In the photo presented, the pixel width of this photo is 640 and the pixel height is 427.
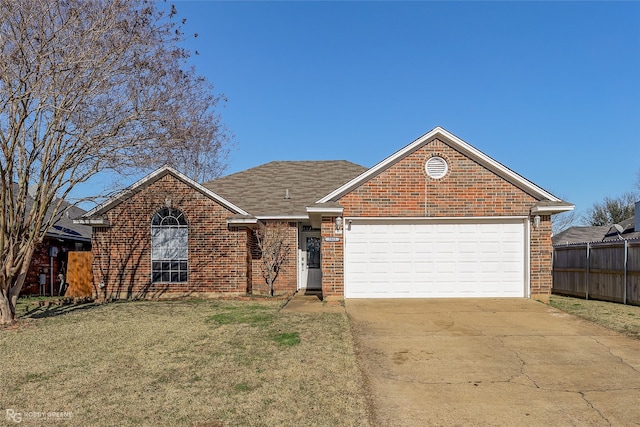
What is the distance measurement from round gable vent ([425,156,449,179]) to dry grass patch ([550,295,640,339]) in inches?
177

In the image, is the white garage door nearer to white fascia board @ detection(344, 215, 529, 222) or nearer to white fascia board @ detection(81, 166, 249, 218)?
white fascia board @ detection(344, 215, 529, 222)

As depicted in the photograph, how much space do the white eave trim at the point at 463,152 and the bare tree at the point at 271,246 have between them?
3028mm

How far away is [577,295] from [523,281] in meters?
4.77

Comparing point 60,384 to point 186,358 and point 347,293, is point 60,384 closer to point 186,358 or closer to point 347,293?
point 186,358

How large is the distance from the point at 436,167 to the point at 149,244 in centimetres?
942

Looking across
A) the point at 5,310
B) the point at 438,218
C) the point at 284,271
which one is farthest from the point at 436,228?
the point at 5,310

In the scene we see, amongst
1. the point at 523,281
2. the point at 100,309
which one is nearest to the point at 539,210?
the point at 523,281

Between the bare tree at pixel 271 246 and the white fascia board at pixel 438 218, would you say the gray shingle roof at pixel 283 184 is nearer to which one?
the bare tree at pixel 271 246

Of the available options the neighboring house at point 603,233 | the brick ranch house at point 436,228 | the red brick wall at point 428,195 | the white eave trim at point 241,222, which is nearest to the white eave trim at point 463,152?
the brick ranch house at point 436,228

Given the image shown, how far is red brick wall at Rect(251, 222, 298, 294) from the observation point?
16.1 metres

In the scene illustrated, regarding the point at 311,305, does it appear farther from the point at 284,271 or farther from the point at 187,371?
the point at 187,371

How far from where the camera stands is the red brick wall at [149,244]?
14.9 m

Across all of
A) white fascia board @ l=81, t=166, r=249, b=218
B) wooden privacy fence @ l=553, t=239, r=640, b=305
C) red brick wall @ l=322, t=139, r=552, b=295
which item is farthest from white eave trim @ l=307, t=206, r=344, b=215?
wooden privacy fence @ l=553, t=239, r=640, b=305

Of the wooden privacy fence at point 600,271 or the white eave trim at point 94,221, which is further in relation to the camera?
the white eave trim at point 94,221
